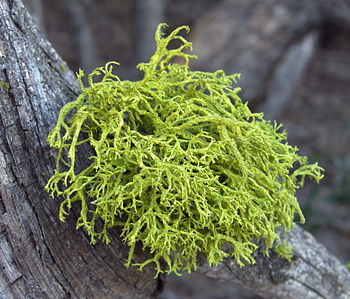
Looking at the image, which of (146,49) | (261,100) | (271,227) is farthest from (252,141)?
(146,49)

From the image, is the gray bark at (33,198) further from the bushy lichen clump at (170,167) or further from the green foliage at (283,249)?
the green foliage at (283,249)

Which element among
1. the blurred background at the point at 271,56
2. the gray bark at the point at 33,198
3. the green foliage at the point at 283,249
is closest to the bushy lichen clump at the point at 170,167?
the gray bark at the point at 33,198

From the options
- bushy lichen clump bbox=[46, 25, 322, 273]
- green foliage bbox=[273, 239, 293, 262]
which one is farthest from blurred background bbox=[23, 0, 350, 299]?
bushy lichen clump bbox=[46, 25, 322, 273]

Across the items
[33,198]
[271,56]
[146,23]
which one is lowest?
[33,198]

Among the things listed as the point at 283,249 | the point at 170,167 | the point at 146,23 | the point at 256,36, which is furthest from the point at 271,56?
the point at 170,167

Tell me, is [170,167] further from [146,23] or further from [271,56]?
[146,23]

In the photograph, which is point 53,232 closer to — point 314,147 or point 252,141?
point 252,141
